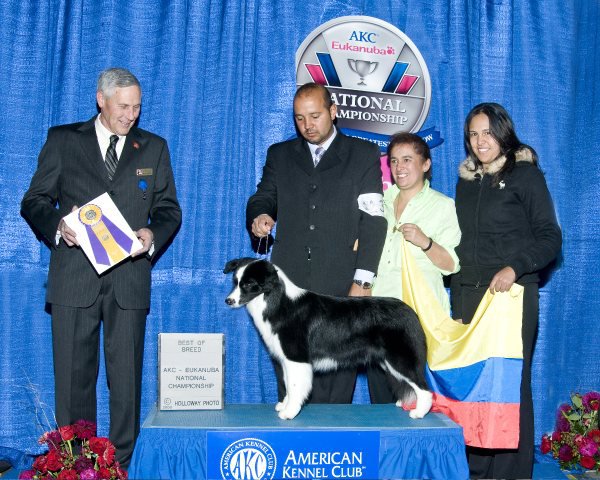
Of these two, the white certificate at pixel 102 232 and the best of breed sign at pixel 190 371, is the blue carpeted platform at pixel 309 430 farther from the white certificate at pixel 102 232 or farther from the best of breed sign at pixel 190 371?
the white certificate at pixel 102 232

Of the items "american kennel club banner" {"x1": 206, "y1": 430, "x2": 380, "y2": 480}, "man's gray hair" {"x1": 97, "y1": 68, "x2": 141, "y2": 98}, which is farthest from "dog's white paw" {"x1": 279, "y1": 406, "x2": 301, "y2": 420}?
"man's gray hair" {"x1": 97, "y1": 68, "x2": 141, "y2": 98}

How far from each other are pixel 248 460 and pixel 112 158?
5.90 ft

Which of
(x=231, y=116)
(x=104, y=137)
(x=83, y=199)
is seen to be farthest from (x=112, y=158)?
(x=231, y=116)

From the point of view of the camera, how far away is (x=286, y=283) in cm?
341

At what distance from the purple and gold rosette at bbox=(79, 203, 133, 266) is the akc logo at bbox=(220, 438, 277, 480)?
1156mm

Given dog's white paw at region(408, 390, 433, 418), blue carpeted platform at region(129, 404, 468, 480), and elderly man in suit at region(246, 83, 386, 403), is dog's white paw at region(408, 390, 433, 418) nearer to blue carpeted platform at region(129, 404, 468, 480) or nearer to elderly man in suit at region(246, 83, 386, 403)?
blue carpeted platform at region(129, 404, 468, 480)

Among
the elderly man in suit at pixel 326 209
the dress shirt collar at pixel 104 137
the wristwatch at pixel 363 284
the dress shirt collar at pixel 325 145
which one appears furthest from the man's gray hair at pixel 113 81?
the wristwatch at pixel 363 284

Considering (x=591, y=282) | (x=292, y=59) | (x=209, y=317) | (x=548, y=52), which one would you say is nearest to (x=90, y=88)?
(x=292, y=59)

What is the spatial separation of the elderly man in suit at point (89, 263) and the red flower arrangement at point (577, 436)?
277cm

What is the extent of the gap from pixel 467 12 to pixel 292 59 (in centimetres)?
129

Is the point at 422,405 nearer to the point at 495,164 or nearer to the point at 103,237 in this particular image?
the point at 495,164

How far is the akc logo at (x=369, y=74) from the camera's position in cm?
462

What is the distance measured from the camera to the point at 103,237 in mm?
3486

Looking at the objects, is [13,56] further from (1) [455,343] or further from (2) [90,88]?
(1) [455,343]
